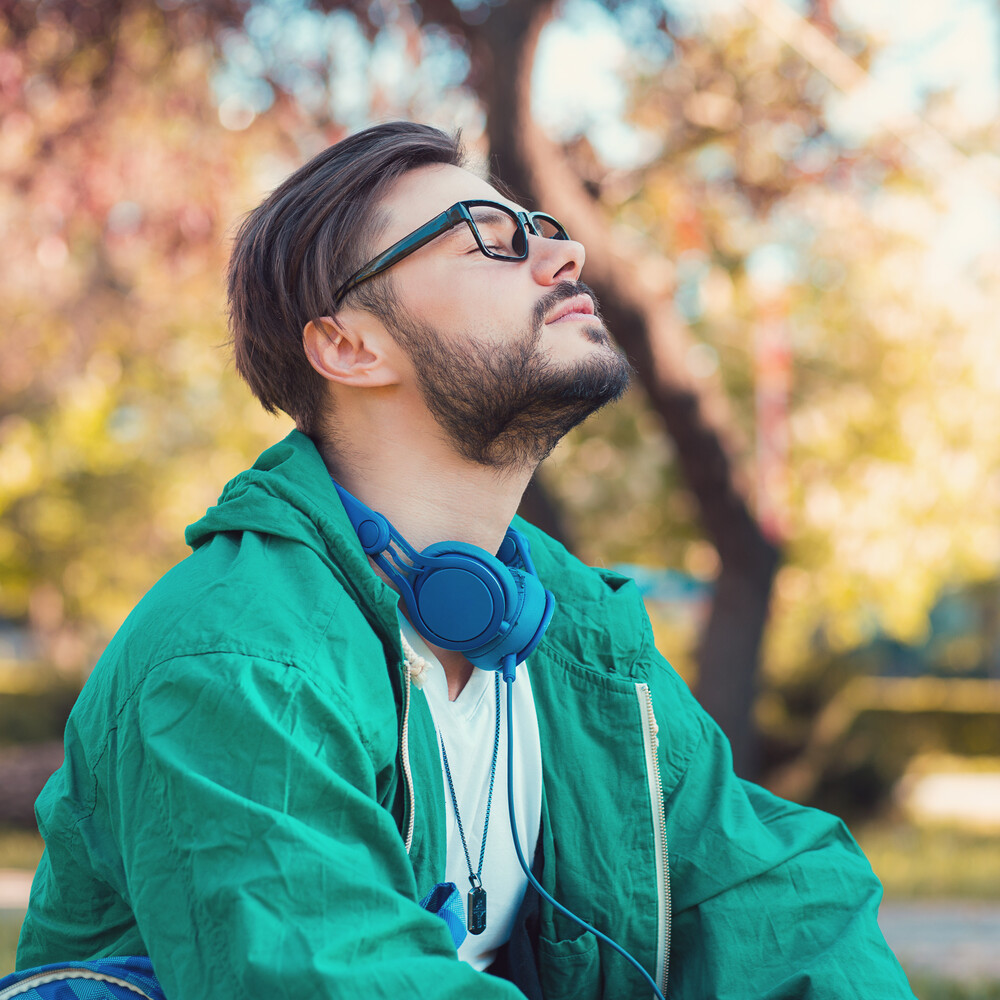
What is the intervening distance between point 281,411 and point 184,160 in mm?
5105

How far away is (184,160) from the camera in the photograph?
270 inches

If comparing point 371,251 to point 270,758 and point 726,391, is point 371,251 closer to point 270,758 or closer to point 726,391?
point 270,758

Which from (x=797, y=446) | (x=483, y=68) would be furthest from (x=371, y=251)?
(x=797, y=446)

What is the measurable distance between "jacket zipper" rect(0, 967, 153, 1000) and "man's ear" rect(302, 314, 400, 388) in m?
1.09

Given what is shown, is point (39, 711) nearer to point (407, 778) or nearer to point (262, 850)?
point (407, 778)

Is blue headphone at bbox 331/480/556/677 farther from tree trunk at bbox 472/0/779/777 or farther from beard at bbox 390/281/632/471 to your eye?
tree trunk at bbox 472/0/779/777

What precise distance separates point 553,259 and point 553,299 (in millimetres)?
85

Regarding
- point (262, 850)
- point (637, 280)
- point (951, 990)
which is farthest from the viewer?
point (637, 280)

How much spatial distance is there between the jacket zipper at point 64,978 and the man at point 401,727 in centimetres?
10

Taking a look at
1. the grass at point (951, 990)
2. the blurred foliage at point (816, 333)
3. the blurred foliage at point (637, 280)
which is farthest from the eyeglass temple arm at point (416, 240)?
the blurred foliage at point (816, 333)

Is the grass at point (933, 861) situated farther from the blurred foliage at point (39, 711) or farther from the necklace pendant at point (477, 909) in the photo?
the blurred foliage at point (39, 711)

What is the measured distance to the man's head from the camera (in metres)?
2.01

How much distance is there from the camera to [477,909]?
1.77m

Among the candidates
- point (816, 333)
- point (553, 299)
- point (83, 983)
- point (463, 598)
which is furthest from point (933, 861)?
point (83, 983)
